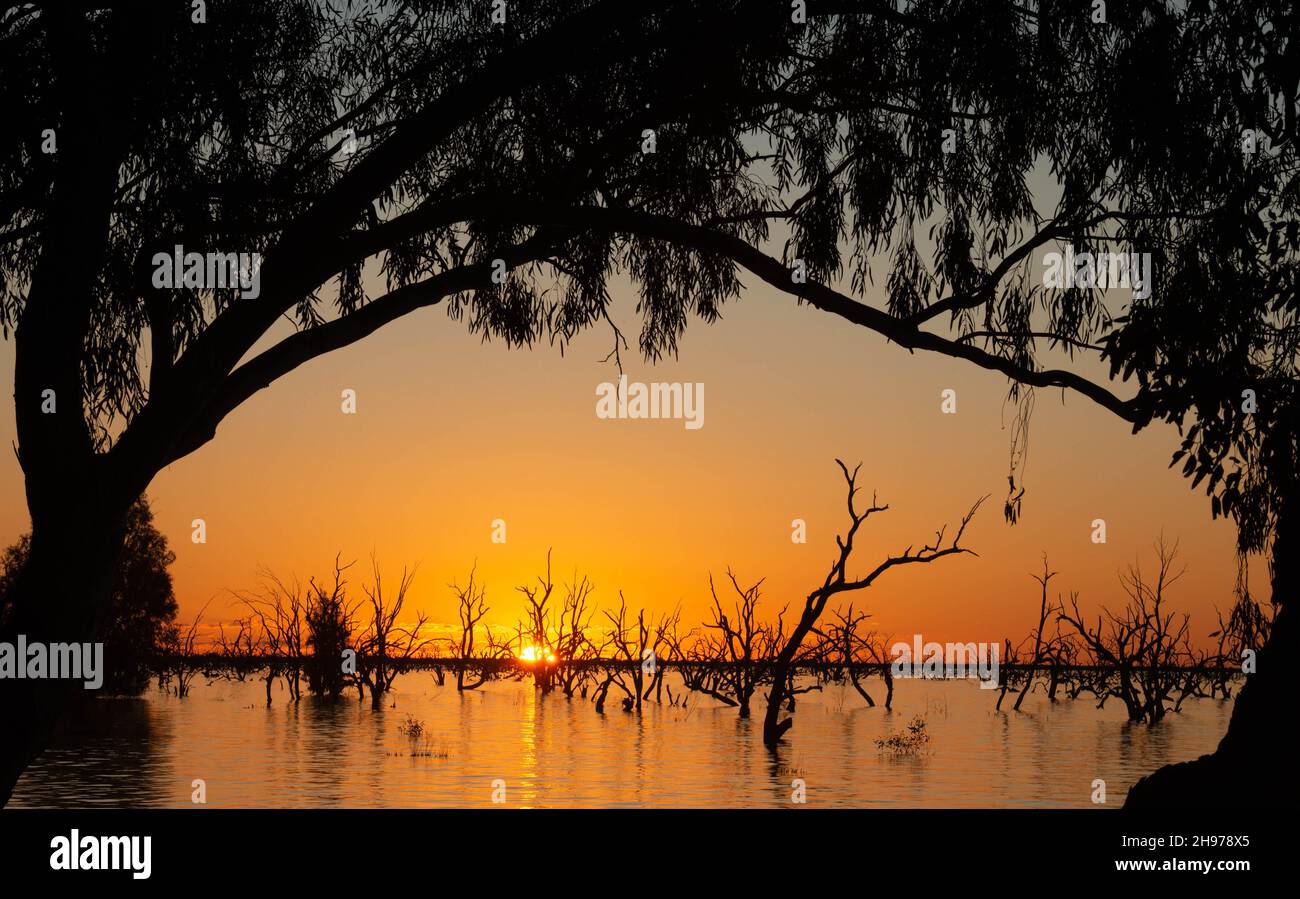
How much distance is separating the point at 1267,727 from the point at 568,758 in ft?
83.0

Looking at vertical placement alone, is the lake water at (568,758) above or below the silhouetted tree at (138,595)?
below

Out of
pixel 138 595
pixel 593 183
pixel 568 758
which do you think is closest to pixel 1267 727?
pixel 593 183

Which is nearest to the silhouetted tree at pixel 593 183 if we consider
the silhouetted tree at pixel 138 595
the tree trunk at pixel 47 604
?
the tree trunk at pixel 47 604

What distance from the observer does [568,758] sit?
30.5 m

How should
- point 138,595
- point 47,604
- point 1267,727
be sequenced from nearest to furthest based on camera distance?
1. point 47,604
2. point 1267,727
3. point 138,595

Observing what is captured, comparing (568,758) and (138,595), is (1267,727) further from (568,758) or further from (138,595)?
(138,595)

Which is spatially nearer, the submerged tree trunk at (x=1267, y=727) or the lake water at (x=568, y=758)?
the submerged tree trunk at (x=1267, y=727)

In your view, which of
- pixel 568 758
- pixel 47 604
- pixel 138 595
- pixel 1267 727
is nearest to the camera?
pixel 47 604

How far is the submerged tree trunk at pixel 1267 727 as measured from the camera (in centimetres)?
623

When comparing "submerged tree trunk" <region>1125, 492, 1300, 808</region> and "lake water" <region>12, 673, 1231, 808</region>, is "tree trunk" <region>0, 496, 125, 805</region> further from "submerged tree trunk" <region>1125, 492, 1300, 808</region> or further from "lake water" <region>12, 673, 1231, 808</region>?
"lake water" <region>12, 673, 1231, 808</region>

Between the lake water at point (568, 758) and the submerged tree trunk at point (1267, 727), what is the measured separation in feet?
52.9

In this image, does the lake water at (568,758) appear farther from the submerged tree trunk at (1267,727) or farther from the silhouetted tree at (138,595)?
the submerged tree trunk at (1267,727)
